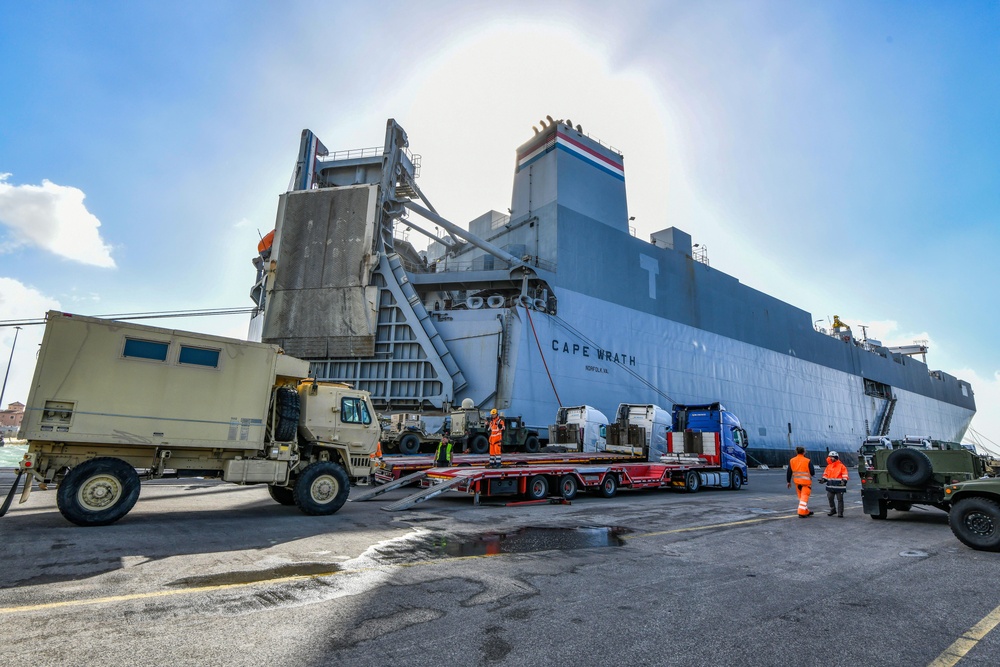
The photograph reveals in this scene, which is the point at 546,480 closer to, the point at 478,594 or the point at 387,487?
the point at 387,487

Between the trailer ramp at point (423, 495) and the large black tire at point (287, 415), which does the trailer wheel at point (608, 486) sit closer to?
the trailer ramp at point (423, 495)

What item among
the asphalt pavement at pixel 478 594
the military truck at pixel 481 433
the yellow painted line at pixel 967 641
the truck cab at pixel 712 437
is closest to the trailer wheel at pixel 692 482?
the truck cab at pixel 712 437

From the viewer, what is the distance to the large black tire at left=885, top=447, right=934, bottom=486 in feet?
32.9

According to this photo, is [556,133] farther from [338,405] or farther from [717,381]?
[338,405]

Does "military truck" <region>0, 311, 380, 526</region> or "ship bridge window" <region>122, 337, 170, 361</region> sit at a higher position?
"ship bridge window" <region>122, 337, 170, 361</region>

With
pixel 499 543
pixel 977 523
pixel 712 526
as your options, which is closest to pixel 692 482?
pixel 712 526

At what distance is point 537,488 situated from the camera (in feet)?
43.2

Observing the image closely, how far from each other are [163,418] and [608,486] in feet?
36.6

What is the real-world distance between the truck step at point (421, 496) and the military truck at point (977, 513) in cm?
895

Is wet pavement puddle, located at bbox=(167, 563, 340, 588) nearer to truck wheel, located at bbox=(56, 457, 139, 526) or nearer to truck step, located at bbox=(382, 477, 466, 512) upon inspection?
truck wheel, located at bbox=(56, 457, 139, 526)

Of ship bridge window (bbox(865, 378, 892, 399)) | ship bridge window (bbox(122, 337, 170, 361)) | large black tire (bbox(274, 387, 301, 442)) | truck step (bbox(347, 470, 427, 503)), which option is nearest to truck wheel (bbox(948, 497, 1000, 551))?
truck step (bbox(347, 470, 427, 503))

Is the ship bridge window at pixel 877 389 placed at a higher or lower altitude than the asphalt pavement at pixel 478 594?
higher

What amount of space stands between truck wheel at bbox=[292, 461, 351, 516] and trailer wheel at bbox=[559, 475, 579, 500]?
5758 millimetres

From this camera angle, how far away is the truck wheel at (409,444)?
20.2 m
